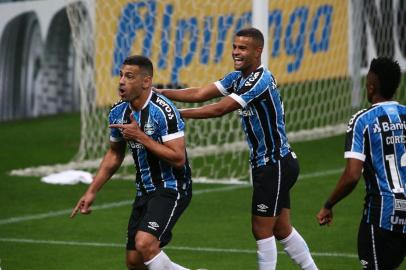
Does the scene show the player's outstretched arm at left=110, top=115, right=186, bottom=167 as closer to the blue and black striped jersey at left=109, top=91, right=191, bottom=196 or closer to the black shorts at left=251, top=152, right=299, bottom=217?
the blue and black striped jersey at left=109, top=91, right=191, bottom=196

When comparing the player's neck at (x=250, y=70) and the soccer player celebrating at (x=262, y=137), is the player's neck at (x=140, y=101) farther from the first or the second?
the player's neck at (x=250, y=70)

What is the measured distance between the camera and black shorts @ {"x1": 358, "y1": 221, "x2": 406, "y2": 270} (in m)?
7.00

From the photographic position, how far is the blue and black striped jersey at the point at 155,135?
805cm

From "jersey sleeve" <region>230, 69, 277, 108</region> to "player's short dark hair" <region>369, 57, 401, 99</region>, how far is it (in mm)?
1625

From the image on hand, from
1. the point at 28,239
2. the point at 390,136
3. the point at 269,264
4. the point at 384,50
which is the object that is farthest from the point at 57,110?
the point at 390,136

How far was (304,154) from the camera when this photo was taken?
16.5 metres

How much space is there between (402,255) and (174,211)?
172 centimetres

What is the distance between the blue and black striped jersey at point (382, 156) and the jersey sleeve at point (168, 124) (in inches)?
55.0

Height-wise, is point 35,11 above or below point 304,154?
above

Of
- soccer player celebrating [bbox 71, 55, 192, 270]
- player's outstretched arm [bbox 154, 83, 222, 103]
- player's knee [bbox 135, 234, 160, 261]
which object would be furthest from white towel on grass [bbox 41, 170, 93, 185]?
player's knee [bbox 135, 234, 160, 261]

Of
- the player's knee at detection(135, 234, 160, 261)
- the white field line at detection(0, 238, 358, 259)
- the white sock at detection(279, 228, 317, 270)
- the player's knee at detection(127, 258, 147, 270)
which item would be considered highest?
the player's knee at detection(135, 234, 160, 261)

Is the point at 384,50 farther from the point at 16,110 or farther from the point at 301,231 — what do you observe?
the point at 301,231

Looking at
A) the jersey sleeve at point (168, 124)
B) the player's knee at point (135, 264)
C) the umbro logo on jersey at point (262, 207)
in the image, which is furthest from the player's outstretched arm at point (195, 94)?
the player's knee at point (135, 264)

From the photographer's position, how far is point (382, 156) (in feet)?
23.2
